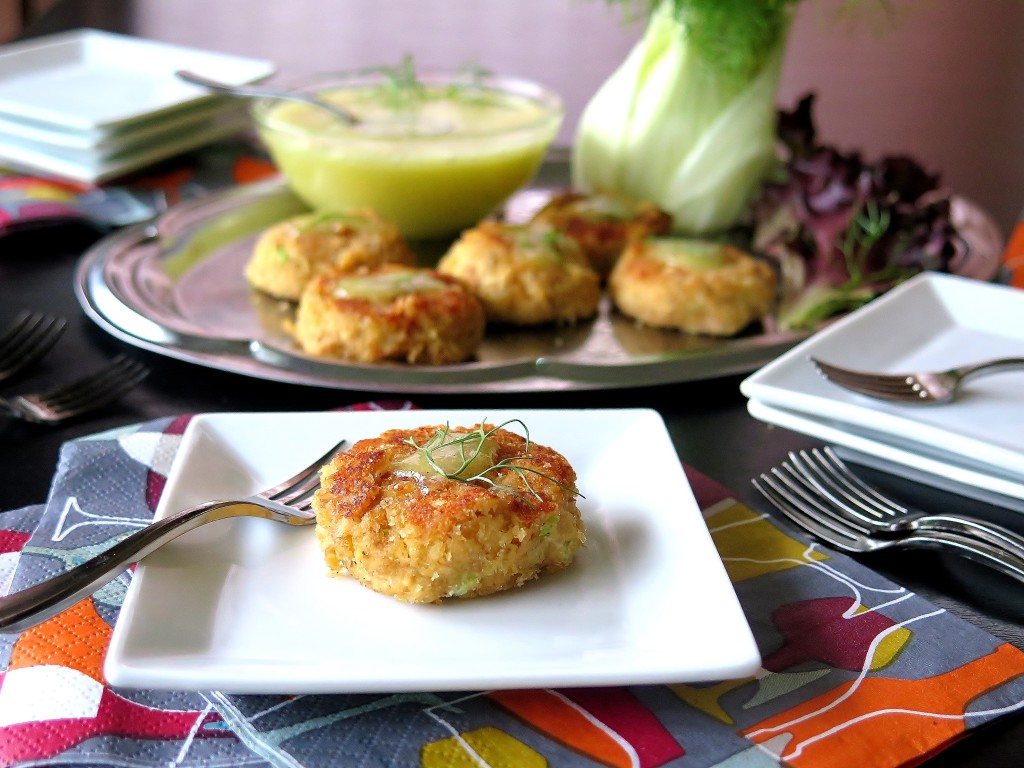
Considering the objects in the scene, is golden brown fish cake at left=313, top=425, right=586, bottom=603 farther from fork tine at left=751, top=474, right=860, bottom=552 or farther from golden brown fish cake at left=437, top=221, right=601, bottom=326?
golden brown fish cake at left=437, top=221, right=601, bottom=326

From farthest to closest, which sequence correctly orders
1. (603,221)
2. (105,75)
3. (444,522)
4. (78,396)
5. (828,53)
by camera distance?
(828,53)
(105,75)
(603,221)
(78,396)
(444,522)

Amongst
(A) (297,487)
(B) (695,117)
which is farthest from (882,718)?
(B) (695,117)

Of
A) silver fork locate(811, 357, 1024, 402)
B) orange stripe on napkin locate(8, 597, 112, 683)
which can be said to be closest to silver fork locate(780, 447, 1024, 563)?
silver fork locate(811, 357, 1024, 402)

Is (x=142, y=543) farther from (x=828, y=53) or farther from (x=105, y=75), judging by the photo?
(x=828, y=53)

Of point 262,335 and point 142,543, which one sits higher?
point 142,543

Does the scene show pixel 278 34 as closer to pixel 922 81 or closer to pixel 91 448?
pixel 922 81

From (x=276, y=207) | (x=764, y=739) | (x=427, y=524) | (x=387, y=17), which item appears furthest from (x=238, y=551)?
(x=387, y=17)

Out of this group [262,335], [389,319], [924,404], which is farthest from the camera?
[262,335]
